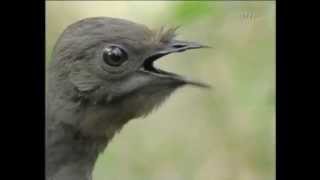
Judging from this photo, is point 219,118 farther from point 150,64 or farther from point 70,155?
point 70,155

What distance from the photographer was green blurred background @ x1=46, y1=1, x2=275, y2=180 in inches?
64.8

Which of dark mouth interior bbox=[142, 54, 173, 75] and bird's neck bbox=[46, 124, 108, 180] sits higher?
dark mouth interior bbox=[142, 54, 173, 75]

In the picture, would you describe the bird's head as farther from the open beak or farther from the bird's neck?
the bird's neck

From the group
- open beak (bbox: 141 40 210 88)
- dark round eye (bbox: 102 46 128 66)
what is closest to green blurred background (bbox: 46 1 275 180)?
open beak (bbox: 141 40 210 88)

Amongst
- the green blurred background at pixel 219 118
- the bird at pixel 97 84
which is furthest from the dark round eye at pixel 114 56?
the green blurred background at pixel 219 118

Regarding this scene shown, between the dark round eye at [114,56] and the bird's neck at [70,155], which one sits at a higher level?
the dark round eye at [114,56]

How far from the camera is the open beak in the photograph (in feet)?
5.16

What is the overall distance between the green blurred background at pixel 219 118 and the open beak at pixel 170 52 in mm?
16

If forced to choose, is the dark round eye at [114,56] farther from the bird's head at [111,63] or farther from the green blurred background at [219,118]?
the green blurred background at [219,118]

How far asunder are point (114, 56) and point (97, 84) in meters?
0.08

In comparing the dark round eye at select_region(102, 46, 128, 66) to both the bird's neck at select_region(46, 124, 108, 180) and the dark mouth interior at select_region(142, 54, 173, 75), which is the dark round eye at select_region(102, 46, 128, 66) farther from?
the bird's neck at select_region(46, 124, 108, 180)

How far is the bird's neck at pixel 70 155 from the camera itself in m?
1.61

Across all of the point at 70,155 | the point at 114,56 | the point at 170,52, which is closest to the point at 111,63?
the point at 114,56
